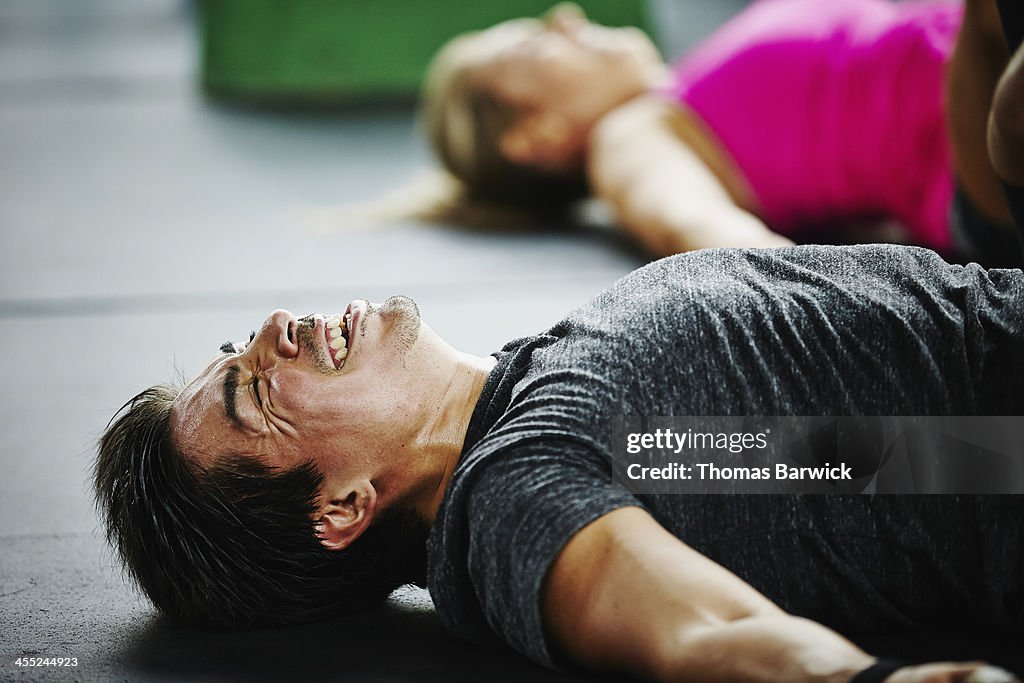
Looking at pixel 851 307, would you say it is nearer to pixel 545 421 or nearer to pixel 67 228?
pixel 545 421

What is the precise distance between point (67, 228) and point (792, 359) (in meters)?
2.61

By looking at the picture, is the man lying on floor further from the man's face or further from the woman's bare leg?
the woman's bare leg

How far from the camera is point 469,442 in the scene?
1368mm

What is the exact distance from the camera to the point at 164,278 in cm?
296

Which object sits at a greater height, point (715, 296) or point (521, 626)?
point (715, 296)

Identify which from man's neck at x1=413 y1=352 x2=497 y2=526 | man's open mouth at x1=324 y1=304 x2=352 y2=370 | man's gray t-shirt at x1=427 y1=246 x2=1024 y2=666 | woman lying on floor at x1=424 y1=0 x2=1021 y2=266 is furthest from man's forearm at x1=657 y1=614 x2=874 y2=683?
woman lying on floor at x1=424 y1=0 x2=1021 y2=266

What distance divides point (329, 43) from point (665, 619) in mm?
4031

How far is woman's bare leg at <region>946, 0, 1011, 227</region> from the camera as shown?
1.86 meters

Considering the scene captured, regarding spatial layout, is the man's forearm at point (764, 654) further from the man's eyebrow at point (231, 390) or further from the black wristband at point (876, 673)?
the man's eyebrow at point (231, 390)

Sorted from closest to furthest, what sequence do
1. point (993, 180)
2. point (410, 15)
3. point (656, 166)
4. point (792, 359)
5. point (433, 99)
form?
point (792, 359) < point (993, 180) < point (656, 166) < point (433, 99) < point (410, 15)

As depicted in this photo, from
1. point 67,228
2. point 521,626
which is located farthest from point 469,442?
point 67,228

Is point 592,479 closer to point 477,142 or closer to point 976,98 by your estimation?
point 976,98

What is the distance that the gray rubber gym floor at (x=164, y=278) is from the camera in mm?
1387

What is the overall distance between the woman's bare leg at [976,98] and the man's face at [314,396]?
0.96 metres
